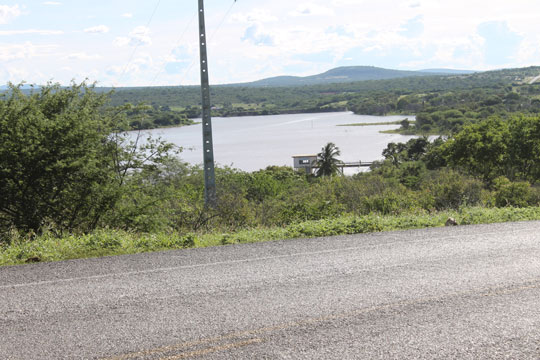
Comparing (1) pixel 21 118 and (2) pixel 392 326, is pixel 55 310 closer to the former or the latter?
(2) pixel 392 326

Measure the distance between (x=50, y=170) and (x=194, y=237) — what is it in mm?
3740

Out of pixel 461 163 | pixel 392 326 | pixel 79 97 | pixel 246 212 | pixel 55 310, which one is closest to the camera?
pixel 392 326

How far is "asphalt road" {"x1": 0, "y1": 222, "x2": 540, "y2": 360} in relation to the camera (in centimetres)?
445

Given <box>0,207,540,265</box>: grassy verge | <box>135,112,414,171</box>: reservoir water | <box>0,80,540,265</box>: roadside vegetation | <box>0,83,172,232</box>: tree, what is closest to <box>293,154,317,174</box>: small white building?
<box>135,112,414,171</box>: reservoir water

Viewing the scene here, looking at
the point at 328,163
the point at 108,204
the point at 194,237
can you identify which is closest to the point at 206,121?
the point at 108,204

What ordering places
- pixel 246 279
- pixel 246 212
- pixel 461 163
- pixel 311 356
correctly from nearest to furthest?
pixel 311 356 < pixel 246 279 < pixel 246 212 < pixel 461 163

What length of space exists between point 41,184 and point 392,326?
822 cm

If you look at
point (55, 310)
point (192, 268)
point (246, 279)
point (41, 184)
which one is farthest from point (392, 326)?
point (41, 184)

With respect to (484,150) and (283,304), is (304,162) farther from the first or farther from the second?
(283,304)

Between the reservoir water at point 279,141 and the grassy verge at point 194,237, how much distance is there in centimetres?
7437

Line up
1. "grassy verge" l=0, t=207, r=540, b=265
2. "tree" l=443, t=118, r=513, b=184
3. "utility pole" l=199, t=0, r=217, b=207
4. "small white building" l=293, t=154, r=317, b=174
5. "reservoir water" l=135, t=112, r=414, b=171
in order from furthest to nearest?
1. "reservoir water" l=135, t=112, r=414, b=171
2. "small white building" l=293, t=154, r=317, b=174
3. "tree" l=443, t=118, r=513, b=184
4. "utility pole" l=199, t=0, r=217, b=207
5. "grassy verge" l=0, t=207, r=540, b=265

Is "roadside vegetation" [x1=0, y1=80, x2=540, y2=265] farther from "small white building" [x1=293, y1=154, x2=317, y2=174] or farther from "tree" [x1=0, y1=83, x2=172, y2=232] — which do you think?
"small white building" [x1=293, y1=154, x2=317, y2=174]

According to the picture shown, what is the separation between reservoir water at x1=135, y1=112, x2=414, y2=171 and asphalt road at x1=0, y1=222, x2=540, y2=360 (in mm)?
76849

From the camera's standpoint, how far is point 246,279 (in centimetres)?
634
